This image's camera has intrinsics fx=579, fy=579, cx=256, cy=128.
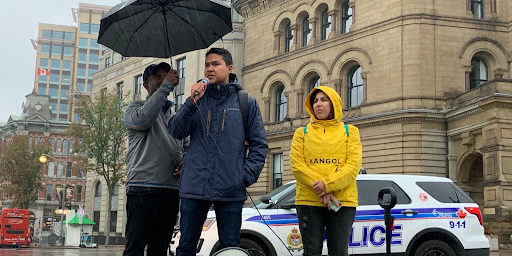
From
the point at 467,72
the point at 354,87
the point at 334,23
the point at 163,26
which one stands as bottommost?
the point at 163,26

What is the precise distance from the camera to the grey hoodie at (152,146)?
5.00 m

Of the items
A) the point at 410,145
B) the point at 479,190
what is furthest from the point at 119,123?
the point at 479,190

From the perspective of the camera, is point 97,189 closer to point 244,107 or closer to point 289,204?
point 289,204

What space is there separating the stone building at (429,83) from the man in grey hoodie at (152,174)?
24.0 meters

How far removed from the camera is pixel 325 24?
3688 cm

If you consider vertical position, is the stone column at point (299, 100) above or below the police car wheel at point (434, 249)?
above

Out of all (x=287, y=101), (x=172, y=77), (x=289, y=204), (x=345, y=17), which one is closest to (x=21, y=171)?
(x=287, y=101)

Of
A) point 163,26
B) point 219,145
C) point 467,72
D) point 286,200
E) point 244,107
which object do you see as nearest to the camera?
point 219,145

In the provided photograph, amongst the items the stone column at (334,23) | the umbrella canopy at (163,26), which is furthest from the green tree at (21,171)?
the umbrella canopy at (163,26)

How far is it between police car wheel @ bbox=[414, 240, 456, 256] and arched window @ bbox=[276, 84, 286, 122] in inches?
1124

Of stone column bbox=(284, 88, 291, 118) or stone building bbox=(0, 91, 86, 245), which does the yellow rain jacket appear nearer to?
stone column bbox=(284, 88, 291, 118)

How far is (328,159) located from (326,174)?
0.52ft

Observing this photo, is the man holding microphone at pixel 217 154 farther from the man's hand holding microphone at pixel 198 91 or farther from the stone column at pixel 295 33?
the stone column at pixel 295 33

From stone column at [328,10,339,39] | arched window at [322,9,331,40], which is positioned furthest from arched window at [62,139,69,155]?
stone column at [328,10,339,39]
